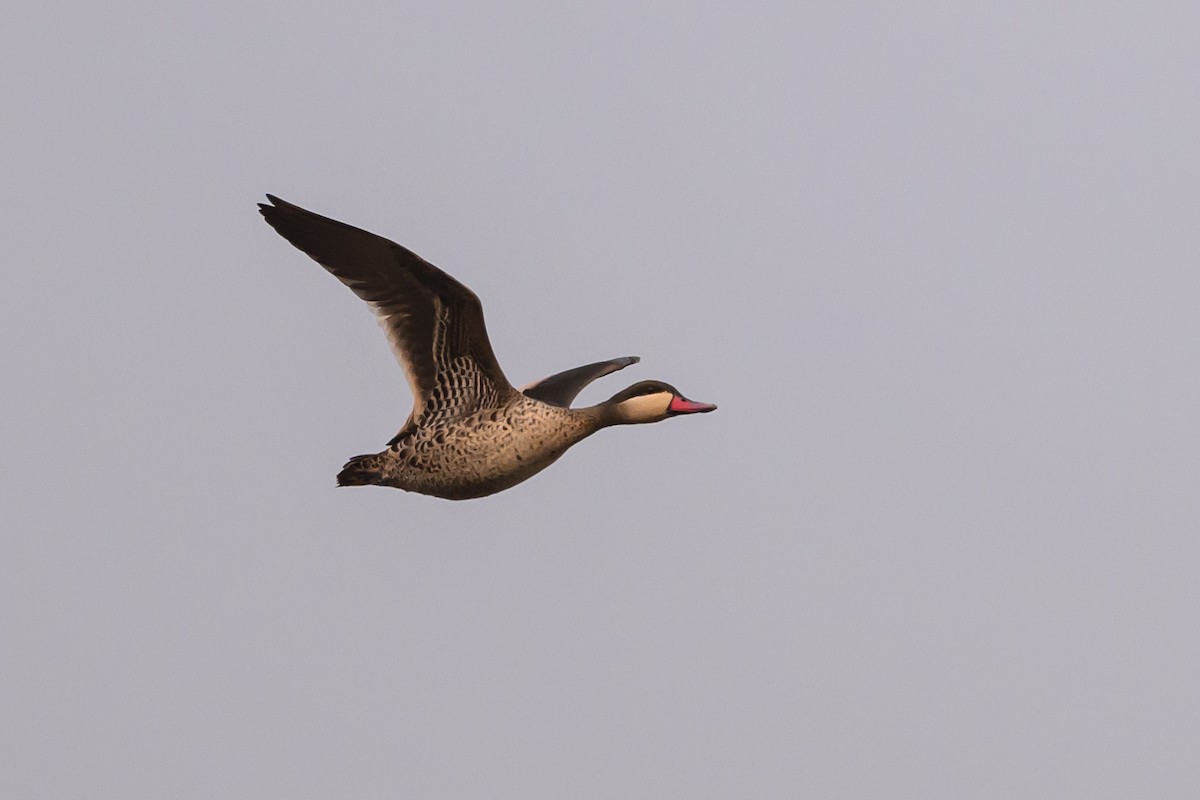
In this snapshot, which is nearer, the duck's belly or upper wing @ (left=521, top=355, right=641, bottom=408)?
the duck's belly

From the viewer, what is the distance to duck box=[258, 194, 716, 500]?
16500 mm

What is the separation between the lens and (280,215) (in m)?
16.1

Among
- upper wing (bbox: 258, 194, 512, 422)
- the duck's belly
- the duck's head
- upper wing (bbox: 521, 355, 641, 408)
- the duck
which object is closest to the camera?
upper wing (bbox: 258, 194, 512, 422)

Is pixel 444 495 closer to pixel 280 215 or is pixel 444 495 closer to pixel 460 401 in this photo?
pixel 460 401

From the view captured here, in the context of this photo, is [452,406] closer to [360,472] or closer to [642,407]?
[360,472]

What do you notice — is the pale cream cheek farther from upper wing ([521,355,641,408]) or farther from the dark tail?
the dark tail

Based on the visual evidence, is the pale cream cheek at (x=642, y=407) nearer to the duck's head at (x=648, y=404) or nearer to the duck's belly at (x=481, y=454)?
the duck's head at (x=648, y=404)

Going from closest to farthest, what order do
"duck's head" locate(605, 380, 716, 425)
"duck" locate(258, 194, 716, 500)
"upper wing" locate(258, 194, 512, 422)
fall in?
1. "upper wing" locate(258, 194, 512, 422)
2. "duck" locate(258, 194, 716, 500)
3. "duck's head" locate(605, 380, 716, 425)

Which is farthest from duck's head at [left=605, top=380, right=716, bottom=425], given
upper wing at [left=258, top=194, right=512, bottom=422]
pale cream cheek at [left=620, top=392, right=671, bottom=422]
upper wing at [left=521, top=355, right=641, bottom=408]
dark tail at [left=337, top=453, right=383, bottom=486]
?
dark tail at [left=337, top=453, right=383, bottom=486]

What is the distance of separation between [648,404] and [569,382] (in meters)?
2.45

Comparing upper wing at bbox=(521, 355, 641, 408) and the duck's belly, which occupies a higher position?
upper wing at bbox=(521, 355, 641, 408)

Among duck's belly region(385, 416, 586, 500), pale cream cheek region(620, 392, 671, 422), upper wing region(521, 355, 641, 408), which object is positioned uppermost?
upper wing region(521, 355, 641, 408)

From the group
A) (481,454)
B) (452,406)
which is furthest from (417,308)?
(481,454)

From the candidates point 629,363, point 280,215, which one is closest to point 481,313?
point 280,215
